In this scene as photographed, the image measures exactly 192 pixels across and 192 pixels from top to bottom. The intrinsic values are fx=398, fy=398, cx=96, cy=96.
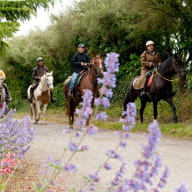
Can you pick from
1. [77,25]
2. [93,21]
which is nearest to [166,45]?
[93,21]

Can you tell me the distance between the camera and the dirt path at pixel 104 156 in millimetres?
5648

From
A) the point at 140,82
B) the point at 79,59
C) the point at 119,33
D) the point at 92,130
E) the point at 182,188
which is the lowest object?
the point at 182,188

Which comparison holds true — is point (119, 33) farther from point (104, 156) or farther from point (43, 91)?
point (104, 156)

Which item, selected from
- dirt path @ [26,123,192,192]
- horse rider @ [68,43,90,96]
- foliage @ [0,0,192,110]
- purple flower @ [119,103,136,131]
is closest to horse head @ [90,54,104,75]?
horse rider @ [68,43,90,96]

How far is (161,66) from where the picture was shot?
535 inches

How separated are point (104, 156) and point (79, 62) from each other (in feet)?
20.7

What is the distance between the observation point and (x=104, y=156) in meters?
7.68

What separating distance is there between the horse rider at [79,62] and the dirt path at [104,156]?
9.96 ft

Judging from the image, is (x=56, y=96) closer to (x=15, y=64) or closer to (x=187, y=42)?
(x=15, y=64)

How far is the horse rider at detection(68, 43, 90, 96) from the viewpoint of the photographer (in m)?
13.5

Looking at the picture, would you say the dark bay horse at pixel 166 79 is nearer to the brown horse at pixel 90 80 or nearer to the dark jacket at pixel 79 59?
the brown horse at pixel 90 80

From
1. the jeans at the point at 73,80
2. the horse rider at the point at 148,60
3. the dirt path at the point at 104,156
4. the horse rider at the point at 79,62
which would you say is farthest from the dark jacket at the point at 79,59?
the dirt path at the point at 104,156

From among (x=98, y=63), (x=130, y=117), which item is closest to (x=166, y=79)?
(x=98, y=63)

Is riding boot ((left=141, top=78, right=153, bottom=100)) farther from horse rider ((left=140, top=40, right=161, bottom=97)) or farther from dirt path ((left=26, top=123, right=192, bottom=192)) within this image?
dirt path ((left=26, top=123, right=192, bottom=192))
